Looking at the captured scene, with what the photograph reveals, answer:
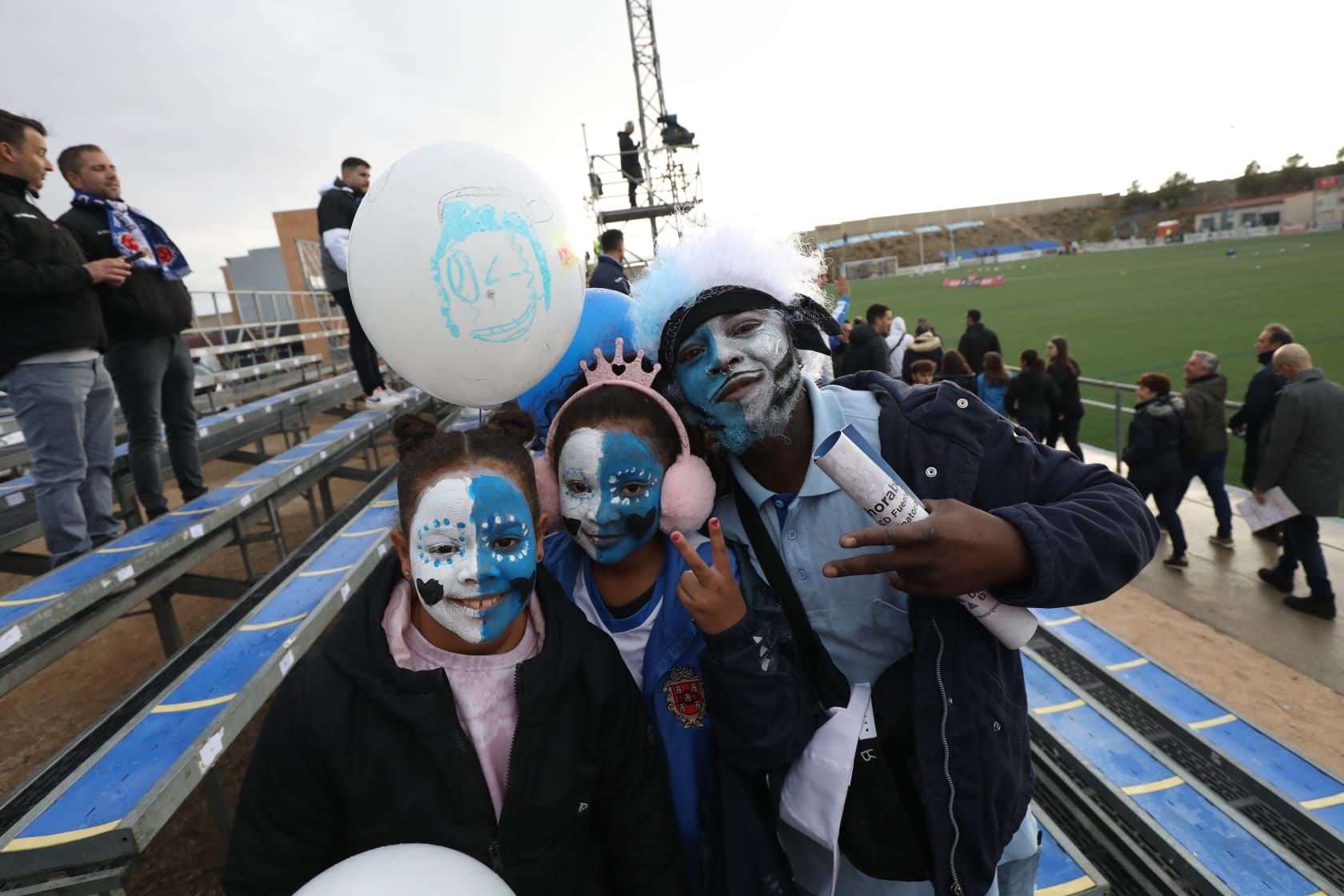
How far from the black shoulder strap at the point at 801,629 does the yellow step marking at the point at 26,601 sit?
2619 millimetres

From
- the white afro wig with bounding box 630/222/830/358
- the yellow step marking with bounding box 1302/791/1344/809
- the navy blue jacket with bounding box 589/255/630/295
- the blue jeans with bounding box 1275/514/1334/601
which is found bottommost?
the blue jeans with bounding box 1275/514/1334/601

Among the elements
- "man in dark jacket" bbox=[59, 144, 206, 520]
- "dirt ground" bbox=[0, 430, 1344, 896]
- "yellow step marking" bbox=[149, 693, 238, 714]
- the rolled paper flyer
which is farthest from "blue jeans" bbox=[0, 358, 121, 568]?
the rolled paper flyer

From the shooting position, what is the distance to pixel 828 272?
1811 millimetres

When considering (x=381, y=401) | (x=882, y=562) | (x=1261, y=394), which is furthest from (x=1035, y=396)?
(x=882, y=562)

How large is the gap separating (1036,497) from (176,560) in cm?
363

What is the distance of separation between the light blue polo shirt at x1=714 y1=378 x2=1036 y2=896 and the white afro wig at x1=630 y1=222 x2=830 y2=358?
11.5 inches

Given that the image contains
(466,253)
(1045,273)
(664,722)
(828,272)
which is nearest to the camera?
(466,253)

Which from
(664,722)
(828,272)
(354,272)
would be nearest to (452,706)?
(664,722)

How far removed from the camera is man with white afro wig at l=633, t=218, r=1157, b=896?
124 cm

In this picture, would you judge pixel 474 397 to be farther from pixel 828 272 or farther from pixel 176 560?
pixel 176 560

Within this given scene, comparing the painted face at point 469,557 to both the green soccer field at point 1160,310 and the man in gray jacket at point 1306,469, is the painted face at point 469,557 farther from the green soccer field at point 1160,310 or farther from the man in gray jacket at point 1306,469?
the green soccer field at point 1160,310

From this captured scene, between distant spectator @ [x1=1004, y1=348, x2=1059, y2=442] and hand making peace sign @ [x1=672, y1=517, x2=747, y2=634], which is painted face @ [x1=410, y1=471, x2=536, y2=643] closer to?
hand making peace sign @ [x1=672, y1=517, x2=747, y2=634]

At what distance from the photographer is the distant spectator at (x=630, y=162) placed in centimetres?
1370

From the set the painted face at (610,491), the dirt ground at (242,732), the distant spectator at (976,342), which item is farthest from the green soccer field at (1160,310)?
the painted face at (610,491)
